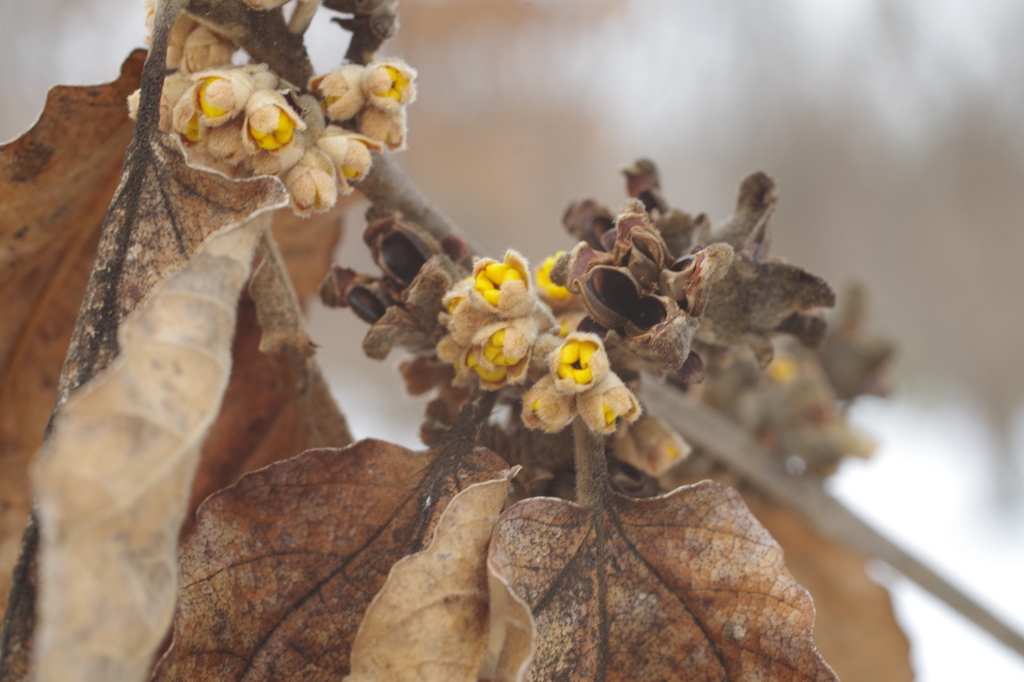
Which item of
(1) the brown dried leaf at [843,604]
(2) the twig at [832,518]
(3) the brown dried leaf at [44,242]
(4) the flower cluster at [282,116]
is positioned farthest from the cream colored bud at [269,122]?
(1) the brown dried leaf at [843,604]

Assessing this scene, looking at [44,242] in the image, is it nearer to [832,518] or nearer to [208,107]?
[208,107]

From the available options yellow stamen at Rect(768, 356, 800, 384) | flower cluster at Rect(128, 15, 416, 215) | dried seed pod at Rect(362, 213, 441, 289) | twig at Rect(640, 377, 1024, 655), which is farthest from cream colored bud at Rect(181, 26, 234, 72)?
yellow stamen at Rect(768, 356, 800, 384)

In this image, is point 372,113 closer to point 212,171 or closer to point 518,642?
point 212,171

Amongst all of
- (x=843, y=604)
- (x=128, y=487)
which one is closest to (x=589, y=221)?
(x=128, y=487)

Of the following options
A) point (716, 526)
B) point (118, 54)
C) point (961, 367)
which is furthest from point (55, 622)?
point (961, 367)

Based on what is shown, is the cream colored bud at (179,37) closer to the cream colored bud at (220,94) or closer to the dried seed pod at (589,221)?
the cream colored bud at (220,94)

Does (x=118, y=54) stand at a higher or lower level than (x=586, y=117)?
lower

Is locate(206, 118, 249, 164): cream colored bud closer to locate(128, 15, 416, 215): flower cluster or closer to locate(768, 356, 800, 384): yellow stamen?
locate(128, 15, 416, 215): flower cluster
